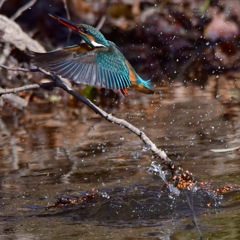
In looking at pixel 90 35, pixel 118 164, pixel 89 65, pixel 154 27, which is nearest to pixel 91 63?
pixel 89 65

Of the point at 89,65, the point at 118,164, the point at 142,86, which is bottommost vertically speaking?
the point at 118,164

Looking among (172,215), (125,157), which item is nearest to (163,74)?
(125,157)

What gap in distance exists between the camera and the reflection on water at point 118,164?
4.35 m

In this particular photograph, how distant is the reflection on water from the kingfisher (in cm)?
58

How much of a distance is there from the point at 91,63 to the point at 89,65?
2 cm

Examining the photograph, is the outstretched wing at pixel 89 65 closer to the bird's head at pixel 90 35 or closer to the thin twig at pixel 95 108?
the bird's head at pixel 90 35

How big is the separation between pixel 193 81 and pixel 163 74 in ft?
1.48

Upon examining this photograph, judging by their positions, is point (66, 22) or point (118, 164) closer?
point (66, 22)

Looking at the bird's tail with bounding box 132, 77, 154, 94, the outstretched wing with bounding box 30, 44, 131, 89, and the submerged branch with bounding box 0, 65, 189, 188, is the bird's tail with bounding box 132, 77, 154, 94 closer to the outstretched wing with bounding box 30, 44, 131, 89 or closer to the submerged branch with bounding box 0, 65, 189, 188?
the outstretched wing with bounding box 30, 44, 131, 89

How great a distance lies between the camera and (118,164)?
18.8ft

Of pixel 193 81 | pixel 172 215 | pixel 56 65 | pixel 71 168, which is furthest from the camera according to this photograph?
pixel 193 81

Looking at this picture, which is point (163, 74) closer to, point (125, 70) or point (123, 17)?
point (123, 17)

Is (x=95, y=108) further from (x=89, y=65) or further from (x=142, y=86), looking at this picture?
(x=142, y=86)

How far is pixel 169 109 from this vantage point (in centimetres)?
740
